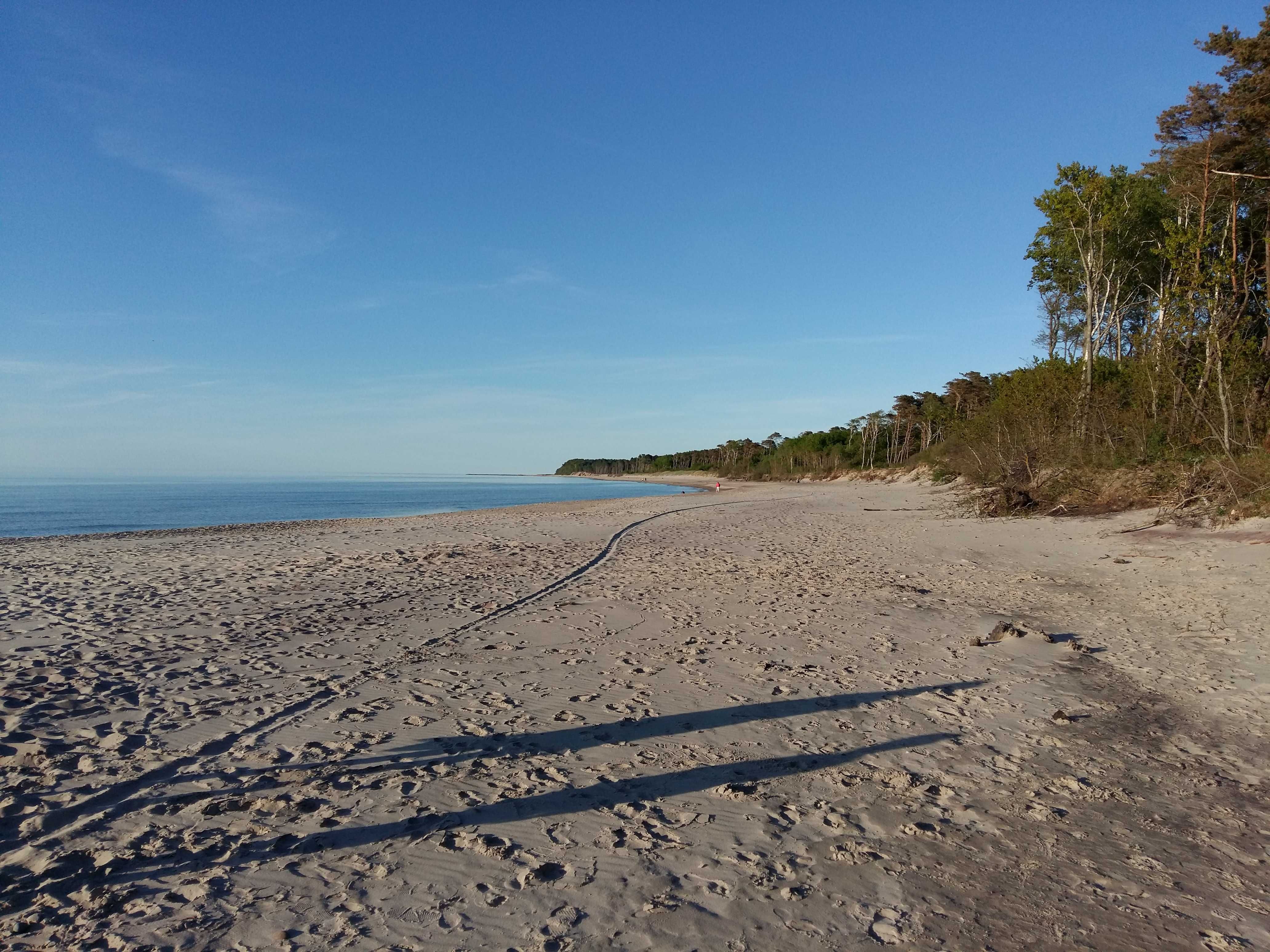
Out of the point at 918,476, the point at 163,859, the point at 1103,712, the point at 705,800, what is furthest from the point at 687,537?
the point at 918,476

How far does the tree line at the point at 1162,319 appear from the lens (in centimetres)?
1797

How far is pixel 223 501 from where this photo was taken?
53469mm

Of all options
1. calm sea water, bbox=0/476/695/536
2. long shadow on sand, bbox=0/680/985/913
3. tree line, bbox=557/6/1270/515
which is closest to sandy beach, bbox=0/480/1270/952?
long shadow on sand, bbox=0/680/985/913

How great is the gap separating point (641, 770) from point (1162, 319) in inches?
993

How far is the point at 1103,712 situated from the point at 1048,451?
1879 cm

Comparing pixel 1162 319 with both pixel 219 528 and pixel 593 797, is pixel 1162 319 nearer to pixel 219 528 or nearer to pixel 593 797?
pixel 593 797

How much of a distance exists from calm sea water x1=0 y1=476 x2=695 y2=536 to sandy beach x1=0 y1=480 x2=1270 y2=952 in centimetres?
2422

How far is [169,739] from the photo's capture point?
5.19m

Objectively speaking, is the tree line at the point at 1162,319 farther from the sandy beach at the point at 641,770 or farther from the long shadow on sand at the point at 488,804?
the long shadow on sand at the point at 488,804

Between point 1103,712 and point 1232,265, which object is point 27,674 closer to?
point 1103,712

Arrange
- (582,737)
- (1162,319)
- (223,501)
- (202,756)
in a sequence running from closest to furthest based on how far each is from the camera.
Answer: (202,756) → (582,737) → (1162,319) → (223,501)

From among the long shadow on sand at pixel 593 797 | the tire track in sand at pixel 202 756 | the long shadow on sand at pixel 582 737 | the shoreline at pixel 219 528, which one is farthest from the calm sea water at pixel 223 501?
the long shadow on sand at pixel 593 797

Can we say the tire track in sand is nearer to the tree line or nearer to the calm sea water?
the tree line

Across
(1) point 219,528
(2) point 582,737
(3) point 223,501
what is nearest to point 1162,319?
(2) point 582,737
